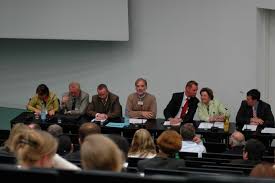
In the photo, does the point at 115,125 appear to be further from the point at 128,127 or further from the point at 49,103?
the point at 49,103

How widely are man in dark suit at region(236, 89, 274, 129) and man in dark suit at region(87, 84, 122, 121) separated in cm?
195

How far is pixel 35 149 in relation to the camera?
116 inches

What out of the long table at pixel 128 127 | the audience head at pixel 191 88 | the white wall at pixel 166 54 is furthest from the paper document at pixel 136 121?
the white wall at pixel 166 54

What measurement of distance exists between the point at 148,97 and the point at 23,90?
4.30 meters

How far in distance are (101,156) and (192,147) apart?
4432 mm

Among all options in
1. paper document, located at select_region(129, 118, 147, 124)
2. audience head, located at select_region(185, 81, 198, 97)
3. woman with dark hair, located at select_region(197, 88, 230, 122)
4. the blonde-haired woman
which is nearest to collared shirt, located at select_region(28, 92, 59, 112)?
paper document, located at select_region(129, 118, 147, 124)

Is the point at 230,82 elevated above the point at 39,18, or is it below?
below

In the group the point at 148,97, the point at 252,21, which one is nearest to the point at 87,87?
the point at 148,97

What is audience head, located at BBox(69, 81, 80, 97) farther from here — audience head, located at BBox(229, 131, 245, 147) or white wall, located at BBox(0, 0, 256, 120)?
audience head, located at BBox(229, 131, 245, 147)

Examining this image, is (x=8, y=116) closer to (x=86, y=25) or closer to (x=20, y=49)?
(x=20, y=49)

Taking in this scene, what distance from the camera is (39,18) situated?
1118cm

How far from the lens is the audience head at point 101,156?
2.66 meters

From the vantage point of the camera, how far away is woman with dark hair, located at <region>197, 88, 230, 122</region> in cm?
895

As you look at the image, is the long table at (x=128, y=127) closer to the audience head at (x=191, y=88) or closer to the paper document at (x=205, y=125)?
the paper document at (x=205, y=125)
